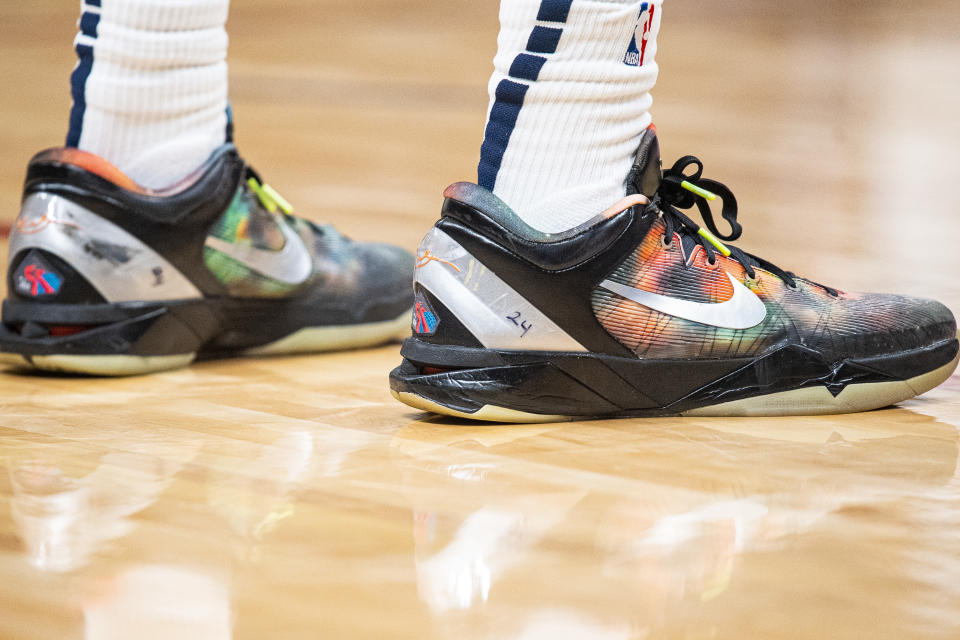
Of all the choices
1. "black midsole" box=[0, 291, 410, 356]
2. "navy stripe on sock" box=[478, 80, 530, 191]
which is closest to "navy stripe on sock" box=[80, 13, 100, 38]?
"black midsole" box=[0, 291, 410, 356]

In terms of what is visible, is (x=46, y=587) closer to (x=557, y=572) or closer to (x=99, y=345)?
(x=557, y=572)

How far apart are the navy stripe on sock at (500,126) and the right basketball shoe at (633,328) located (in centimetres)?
4

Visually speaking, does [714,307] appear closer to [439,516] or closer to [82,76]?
[439,516]

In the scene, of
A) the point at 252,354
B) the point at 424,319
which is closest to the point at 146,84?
the point at 252,354

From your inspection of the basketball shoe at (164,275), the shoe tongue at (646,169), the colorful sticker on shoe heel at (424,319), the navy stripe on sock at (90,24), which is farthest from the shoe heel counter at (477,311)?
the navy stripe on sock at (90,24)

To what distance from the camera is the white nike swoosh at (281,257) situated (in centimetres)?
95

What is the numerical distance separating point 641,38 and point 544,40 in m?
0.07

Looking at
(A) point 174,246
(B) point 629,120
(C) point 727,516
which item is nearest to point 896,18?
(B) point 629,120

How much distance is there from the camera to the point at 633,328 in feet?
2.35

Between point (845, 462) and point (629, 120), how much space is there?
0.91ft

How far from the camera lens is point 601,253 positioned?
2.30 feet

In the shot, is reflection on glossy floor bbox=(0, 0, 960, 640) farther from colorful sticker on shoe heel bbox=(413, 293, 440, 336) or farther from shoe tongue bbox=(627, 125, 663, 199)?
shoe tongue bbox=(627, 125, 663, 199)

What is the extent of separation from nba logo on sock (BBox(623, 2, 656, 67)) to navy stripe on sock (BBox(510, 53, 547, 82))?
6cm

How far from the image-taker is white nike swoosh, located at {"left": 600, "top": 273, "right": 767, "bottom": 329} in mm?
713
